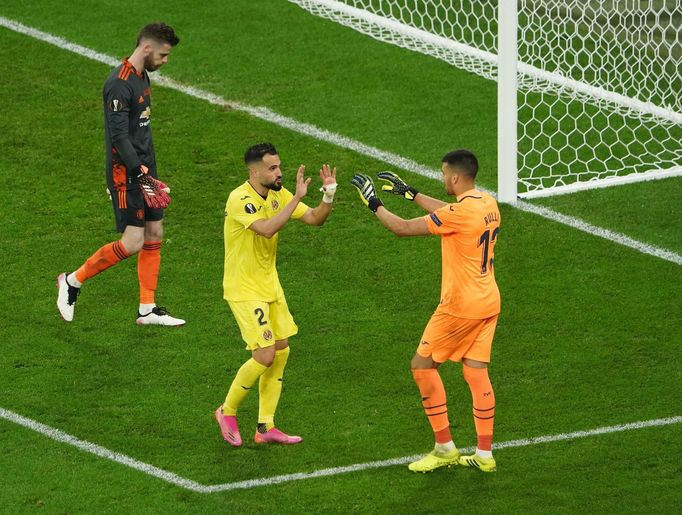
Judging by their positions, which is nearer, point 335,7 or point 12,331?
point 12,331

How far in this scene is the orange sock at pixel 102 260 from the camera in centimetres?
1038

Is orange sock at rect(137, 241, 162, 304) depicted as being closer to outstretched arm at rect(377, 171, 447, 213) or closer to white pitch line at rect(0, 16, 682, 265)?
outstretched arm at rect(377, 171, 447, 213)

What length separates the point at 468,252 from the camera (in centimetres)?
834

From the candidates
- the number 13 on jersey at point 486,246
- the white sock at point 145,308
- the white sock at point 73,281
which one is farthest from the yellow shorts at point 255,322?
the white sock at point 73,281

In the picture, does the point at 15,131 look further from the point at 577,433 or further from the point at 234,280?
the point at 577,433

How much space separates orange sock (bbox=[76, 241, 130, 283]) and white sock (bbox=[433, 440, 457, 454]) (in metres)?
3.10

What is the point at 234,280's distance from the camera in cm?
874

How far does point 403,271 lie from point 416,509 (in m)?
3.58

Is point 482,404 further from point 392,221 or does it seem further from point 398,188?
point 398,188

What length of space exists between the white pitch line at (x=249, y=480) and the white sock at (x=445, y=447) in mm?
222

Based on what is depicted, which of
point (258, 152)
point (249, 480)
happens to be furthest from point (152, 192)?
point (249, 480)

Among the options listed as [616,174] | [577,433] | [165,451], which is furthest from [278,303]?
[616,174]

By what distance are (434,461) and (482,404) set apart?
49cm

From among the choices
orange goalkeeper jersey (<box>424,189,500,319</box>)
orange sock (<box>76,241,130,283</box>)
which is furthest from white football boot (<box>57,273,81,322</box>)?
orange goalkeeper jersey (<box>424,189,500,319</box>)
